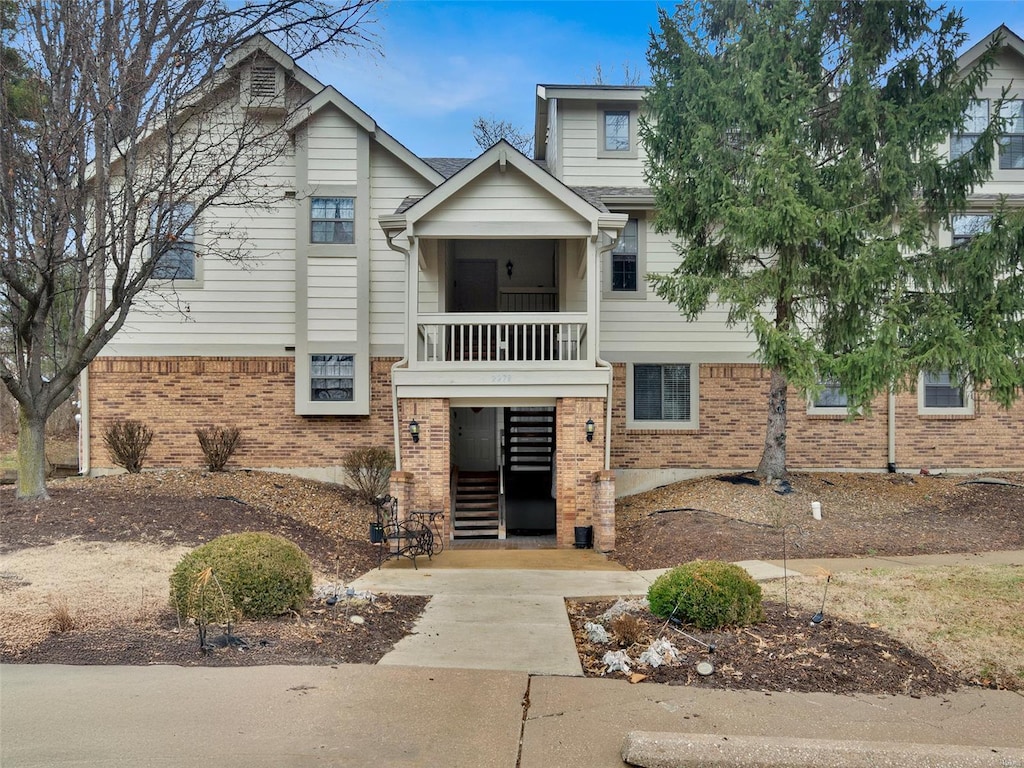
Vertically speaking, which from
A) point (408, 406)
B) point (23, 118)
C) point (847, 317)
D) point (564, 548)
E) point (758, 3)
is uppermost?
point (758, 3)

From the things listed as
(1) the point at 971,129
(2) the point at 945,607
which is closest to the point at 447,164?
(1) the point at 971,129

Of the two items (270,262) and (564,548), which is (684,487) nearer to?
(564,548)

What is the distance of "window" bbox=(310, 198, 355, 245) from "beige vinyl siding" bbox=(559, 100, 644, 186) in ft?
14.6

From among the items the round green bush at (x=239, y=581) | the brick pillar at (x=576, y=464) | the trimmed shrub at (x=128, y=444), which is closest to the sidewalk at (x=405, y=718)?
the round green bush at (x=239, y=581)

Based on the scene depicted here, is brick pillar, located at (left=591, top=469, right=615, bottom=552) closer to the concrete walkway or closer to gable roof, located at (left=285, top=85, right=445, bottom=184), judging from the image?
the concrete walkway

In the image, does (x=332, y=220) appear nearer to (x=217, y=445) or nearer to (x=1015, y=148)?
(x=217, y=445)

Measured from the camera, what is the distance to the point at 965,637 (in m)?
5.70

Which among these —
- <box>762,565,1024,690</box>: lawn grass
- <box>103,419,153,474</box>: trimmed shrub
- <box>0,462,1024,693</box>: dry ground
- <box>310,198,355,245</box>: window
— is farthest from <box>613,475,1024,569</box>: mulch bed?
<box>103,419,153,474</box>: trimmed shrub

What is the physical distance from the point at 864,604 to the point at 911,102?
812cm

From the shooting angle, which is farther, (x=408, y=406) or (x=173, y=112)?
(x=408, y=406)

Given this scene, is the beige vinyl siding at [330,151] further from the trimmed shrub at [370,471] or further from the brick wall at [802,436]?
the brick wall at [802,436]

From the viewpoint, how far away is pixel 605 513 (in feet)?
34.9

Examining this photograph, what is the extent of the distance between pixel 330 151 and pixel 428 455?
22.4 feet

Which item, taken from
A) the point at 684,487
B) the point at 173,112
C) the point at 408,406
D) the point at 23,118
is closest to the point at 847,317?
the point at 684,487
